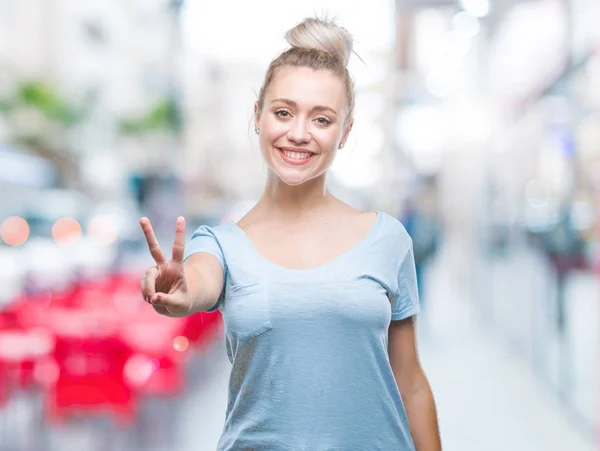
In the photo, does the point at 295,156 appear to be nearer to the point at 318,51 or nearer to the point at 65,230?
the point at 318,51

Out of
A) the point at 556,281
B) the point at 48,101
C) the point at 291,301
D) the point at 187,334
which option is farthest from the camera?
the point at 48,101

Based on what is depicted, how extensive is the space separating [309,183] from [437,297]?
12267 millimetres

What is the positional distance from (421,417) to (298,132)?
22.9 inches

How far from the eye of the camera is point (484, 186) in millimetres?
11133

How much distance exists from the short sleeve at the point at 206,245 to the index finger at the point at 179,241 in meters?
0.13

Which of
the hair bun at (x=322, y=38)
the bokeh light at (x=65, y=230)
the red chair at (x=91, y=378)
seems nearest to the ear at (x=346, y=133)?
the hair bun at (x=322, y=38)

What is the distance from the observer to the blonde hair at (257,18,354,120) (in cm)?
141

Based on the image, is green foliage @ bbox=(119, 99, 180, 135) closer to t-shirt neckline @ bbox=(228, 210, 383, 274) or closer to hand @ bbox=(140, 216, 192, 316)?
t-shirt neckline @ bbox=(228, 210, 383, 274)

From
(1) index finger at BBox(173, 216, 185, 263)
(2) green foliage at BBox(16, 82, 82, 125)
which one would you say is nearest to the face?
(1) index finger at BBox(173, 216, 185, 263)

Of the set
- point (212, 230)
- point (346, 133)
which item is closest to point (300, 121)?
point (346, 133)

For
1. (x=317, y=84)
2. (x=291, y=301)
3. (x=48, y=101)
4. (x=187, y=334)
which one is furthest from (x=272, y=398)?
(x=48, y=101)

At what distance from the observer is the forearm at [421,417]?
1503mm

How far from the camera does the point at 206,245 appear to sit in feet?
4.53

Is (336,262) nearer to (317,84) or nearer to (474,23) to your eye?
(317,84)
